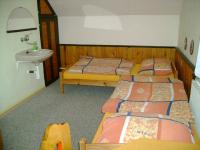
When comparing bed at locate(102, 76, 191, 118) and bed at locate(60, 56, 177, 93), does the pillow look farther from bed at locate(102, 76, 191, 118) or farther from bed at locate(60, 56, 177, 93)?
bed at locate(102, 76, 191, 118)

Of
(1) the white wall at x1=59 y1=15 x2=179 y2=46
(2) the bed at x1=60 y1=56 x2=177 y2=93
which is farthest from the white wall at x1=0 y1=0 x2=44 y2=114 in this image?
(1) the white wall at x1=59 y1=15 x2=179 y2=46

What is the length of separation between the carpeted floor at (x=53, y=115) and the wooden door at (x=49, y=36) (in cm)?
37

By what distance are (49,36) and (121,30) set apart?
1.51m

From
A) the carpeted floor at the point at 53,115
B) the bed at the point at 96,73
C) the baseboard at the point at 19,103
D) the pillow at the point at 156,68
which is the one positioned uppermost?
the pillow at the point at 156,68

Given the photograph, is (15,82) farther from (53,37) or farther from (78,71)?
(53,37)

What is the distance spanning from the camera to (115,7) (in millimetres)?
4309

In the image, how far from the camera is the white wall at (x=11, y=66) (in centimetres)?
324

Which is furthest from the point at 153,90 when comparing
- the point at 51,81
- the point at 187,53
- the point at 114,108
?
the point at 51,81

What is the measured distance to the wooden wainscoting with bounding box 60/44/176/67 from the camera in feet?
15.1

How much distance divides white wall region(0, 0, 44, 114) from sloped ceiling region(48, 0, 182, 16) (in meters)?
0.72

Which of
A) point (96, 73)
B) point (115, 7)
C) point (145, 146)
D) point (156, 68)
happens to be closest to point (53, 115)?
point (96, 73)

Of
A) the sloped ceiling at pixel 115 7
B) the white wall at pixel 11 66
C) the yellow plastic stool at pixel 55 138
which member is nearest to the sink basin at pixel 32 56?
the white wall at pixel 11 66

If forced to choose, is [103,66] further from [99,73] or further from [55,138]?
[55,138]

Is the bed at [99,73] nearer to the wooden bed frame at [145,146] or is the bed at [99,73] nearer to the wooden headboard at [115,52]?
the wooden headboard at [115,52]
